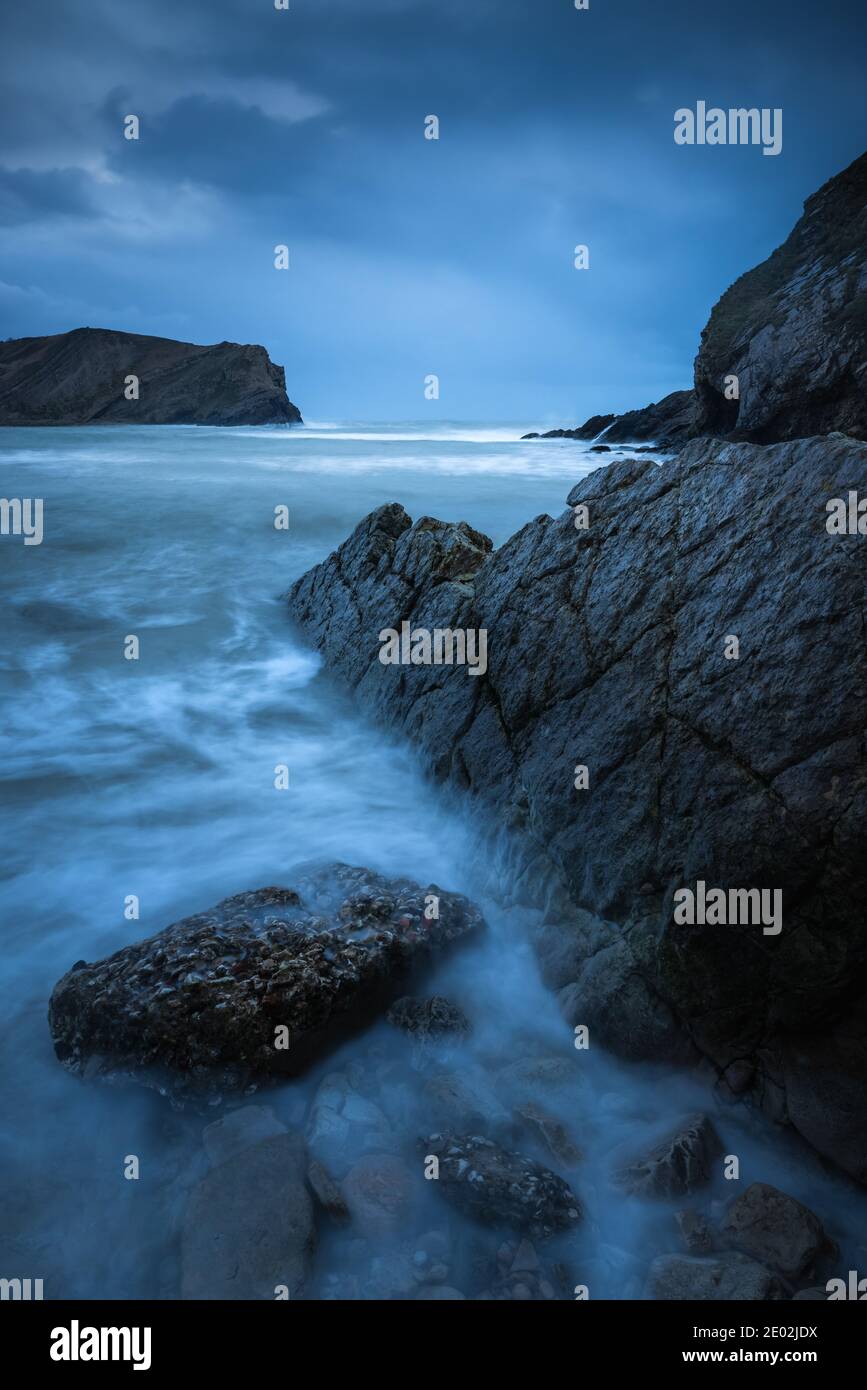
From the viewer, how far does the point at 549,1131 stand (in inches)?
160

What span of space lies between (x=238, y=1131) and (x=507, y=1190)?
144 cm

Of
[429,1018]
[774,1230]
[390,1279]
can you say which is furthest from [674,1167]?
[429,1018]

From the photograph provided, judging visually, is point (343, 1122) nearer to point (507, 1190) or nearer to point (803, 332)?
point (507, 1190)

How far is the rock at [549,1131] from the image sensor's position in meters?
3.97

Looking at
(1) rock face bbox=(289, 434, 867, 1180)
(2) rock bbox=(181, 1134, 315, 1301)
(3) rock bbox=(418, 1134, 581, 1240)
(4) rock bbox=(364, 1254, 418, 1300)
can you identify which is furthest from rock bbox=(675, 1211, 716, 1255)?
(2) rock bbox=(181, 1134, 315, 1301)

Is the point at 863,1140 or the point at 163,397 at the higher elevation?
the point at 163,397

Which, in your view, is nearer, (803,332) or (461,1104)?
(461,1104)

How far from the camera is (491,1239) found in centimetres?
354

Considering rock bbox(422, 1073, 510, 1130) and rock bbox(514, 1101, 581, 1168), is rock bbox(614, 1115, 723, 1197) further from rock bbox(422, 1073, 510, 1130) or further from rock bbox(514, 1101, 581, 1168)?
rock bbox(422, 1073, 510, 1130)

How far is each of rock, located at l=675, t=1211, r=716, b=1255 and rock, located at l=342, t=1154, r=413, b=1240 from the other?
1.29 m

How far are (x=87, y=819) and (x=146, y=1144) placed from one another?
153 inches

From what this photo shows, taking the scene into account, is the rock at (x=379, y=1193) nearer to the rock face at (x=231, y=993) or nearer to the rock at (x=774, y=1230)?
the rock face at (x=231, y=993)
